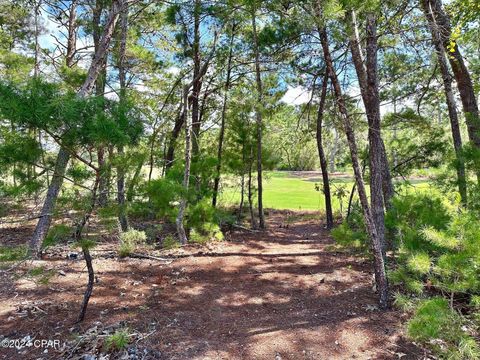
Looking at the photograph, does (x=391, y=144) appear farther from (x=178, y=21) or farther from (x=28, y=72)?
(x=28, y=72)

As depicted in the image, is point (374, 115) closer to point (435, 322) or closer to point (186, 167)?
point (435, 322)

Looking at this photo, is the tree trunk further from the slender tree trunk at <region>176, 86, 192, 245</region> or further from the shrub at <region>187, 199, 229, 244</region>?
the shrub at <region>187, 199, 229, 244</region>

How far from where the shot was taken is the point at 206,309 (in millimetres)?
3652

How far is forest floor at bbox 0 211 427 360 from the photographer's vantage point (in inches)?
110

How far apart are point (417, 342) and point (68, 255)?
4.93 m

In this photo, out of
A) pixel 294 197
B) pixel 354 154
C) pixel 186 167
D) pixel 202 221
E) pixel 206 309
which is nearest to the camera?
pixel 354 154

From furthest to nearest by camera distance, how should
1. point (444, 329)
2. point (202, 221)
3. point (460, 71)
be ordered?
1. point (202, 221)
2. point (460, 71)
3. point (444, 329)

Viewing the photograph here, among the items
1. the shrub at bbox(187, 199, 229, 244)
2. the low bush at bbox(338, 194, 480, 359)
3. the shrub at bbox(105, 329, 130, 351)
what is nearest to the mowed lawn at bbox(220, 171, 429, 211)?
the shrub at bbox(187, 199, 229, 244)

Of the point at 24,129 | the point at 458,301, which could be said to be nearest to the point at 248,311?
the point at 458,301

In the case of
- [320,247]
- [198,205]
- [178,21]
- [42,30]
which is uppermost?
[42,30]

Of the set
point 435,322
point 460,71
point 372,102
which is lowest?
point 435,322

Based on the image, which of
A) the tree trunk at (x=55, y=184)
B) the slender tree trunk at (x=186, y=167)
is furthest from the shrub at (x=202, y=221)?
the tree trunk at (x=55, y=184)

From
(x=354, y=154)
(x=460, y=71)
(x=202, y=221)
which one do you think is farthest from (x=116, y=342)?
(x=460, y=71)

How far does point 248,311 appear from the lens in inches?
143
